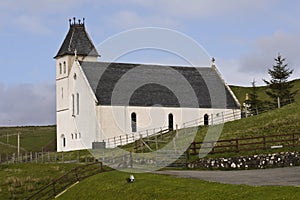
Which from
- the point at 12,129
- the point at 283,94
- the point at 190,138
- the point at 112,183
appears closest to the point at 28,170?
the point at 190,138

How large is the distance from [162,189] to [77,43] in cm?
4925

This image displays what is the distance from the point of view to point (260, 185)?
2933 cm

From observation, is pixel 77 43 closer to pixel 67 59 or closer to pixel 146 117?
pixel 67 59

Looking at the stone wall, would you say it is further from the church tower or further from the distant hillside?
the distant hillside

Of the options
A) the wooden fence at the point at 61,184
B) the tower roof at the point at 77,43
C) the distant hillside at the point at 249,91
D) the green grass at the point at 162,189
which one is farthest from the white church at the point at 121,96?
the green grass at the point at 162,189

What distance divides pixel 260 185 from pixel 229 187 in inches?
57.2

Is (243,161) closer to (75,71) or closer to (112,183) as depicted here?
(112,183)

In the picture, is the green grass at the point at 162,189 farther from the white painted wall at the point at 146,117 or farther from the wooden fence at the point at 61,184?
the white painted wall at the point at 146,117

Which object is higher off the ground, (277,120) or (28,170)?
(277,120)

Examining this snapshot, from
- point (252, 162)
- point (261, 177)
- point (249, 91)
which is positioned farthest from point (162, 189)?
point (249, 91)

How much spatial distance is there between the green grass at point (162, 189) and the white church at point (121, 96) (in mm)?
32269

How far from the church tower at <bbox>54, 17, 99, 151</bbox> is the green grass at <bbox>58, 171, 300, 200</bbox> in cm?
3854

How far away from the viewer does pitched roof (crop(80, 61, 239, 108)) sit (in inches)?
2879

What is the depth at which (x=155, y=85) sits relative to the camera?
76.8 meters
